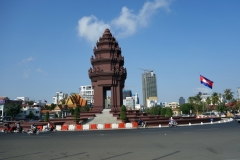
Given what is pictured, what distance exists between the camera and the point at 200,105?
107 m

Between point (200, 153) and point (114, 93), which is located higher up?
point (114, 93)

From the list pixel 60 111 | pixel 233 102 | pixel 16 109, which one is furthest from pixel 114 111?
pixel 233 102

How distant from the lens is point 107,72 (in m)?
45.2

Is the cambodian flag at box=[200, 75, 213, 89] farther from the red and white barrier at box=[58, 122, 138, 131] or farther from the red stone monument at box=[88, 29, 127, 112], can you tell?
the red and white barrier at box=[58, 122, 138, 131]

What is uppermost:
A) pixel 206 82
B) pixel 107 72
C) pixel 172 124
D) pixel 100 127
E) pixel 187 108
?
pixel 107 72

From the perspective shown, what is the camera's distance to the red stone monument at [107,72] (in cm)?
4519

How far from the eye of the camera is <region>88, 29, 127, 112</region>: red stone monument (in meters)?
45.2

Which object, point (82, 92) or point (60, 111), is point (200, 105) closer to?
point (60, 111)

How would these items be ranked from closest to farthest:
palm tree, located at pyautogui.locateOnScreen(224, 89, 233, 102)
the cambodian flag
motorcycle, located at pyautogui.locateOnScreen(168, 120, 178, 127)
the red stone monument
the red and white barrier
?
1. the red and white barrier
2. motorcycle, located at pyautogui.locateOnScreen(168, 120, 178, 127)
3. the red stone monument
4. the cambodian flag
5. palm tree, located at pyautogui.locateOnScreen(224, 89, 233, 102)

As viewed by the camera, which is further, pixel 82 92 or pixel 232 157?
pixel 82 92

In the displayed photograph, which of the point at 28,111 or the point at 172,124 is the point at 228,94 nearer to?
the point at 172,124

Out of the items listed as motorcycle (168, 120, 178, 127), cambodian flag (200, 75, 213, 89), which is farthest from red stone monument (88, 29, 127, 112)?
cambodian flag (200, 75, 213, 89)

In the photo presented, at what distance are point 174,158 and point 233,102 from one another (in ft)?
340

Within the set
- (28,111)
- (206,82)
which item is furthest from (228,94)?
(28,111)
